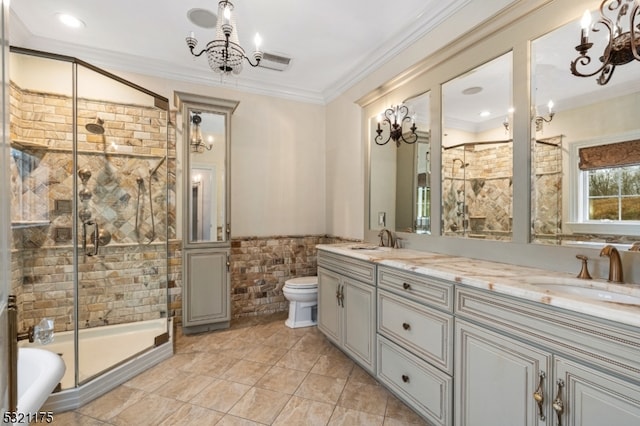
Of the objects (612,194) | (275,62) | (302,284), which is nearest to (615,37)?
(612,194)

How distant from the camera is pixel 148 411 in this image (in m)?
1.97

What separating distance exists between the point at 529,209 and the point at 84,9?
3.46m

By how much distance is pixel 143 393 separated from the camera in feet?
7.13

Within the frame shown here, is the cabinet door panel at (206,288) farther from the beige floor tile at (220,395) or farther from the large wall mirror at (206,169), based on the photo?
the beige floor tile at (220,395)

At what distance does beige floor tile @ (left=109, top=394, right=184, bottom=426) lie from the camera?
74.0 inches

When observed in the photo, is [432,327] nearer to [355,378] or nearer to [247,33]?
[355,378]

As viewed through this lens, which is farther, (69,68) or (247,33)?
(247,33)

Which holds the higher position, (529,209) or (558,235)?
(529,209)

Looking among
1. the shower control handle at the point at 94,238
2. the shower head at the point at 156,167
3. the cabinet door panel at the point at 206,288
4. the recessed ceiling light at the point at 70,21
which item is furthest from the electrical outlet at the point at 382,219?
the recessed ceiling light at the point at 70,21

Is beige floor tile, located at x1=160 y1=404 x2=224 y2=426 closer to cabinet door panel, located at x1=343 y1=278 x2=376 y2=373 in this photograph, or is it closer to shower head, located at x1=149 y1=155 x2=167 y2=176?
cabinet door panel, located at x1=343 y1=278 x2=376 y2=373

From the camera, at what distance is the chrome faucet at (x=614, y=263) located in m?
1.41

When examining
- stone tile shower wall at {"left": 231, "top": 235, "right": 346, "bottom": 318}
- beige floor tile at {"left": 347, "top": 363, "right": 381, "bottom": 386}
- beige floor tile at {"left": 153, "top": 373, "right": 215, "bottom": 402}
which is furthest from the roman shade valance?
beige floor tile at {"left": 153, "top": 373, "right": 215, "bottom": 402}

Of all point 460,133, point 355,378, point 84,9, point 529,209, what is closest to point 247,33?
point 84,9

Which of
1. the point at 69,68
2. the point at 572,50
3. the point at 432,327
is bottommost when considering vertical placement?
the point at 432,327
